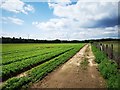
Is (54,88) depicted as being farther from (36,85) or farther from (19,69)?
(19,69)

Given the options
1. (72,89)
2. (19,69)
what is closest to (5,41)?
(19,69)

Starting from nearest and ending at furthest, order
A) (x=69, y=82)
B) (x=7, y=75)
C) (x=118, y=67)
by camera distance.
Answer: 1. (x=69, y=82)
2. (x=7, y=75)
3. (x=118, y=67)

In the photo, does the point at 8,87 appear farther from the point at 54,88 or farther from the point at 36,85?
the point at 54,88

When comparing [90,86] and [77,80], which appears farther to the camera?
[77,80]

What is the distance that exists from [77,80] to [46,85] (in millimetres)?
1915

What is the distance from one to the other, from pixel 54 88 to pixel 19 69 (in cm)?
601

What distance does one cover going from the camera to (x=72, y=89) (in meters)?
8.09

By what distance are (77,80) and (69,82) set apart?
64 centimetres

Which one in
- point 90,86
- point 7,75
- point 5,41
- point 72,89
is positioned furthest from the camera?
A: point 5,41

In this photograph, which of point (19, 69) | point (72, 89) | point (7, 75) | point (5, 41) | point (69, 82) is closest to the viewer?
point (72, 89)

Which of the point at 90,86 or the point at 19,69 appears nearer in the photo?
the point at 90,86

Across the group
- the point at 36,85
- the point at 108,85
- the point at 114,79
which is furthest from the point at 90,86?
the point at 36,85

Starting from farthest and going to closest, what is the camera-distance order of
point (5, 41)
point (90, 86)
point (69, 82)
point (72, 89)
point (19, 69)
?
point (5, 41)
point (19, 69)
point (69, 82)
point (90, 86)
point (72, 89)

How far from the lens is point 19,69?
1358 centimetres
